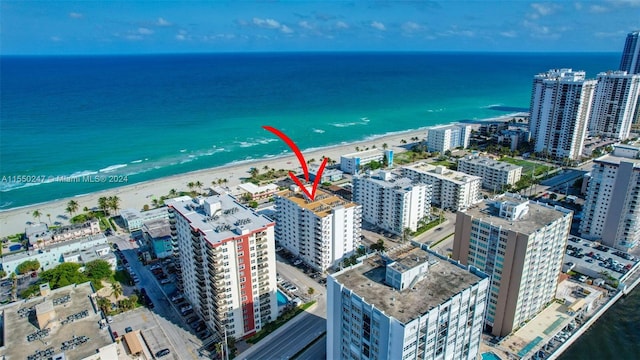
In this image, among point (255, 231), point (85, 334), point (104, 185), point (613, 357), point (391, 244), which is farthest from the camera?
point (104, 185)

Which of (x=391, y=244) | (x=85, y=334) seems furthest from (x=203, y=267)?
(x=391, y=244)

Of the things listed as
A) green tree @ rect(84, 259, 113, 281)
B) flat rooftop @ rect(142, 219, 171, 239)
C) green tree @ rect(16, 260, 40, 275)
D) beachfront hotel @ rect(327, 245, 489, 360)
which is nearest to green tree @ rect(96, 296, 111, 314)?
green tree @ rect(84, 259, 113, 281)

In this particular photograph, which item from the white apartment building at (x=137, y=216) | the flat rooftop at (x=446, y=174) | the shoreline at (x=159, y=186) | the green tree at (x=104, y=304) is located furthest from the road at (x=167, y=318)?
the flat rooftop at (x=446, y=174)

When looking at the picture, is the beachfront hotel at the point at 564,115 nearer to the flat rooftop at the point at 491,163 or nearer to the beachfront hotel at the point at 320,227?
the flat rooftop at the point at 491,163

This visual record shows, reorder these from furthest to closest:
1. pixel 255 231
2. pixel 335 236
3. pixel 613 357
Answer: pixel 335 236
pixel 613 357
pixel 255 231

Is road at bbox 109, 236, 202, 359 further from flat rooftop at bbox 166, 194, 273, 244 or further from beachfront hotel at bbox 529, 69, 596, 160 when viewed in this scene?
beachfront hotel at bbox 529, 69, 596, 160

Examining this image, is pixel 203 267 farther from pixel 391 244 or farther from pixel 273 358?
pixel 391 244

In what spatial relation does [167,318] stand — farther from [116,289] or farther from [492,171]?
[492,171]
